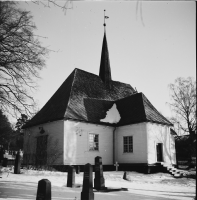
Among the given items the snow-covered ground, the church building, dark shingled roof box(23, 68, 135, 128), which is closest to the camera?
the snow-covered ground

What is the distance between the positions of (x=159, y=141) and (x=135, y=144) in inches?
81.8

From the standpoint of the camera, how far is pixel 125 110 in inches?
770

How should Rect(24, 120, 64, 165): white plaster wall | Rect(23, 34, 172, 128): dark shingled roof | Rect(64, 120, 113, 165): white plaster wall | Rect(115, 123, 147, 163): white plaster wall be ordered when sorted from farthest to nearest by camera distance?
1. Rect(23, 34, 172, 128): dark shingled roof
2. Rect(115, 123, 147, 163): white plaster wall
3. Rect(64, 120, 113, 165): white plaster wall
4. Rect(24, 120, 64, 165): white plaster wall

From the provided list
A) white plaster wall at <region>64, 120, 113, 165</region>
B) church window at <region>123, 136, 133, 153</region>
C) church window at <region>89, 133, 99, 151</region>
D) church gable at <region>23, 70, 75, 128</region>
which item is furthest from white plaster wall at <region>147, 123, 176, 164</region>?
church gable at <region>23, 70, 75, 128</region>

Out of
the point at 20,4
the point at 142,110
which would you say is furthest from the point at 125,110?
the point at 20,4

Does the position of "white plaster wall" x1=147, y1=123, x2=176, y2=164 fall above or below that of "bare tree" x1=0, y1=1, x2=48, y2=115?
below

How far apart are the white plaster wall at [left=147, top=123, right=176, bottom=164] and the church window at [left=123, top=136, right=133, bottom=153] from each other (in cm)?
159

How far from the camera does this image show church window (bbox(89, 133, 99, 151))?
17.6 m

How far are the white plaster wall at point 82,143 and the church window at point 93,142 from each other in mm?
258

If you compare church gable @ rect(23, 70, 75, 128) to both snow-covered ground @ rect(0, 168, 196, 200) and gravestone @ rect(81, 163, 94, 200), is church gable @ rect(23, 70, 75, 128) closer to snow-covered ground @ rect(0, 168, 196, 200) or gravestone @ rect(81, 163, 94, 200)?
snow-covered ground @ rect(0, 168, 196, 200)

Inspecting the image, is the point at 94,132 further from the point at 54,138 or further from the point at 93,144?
the point at 54,138

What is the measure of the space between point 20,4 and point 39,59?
2.03m

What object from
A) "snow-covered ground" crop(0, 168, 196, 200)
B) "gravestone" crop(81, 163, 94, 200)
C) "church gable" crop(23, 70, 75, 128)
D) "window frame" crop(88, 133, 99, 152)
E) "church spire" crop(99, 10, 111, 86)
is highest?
"church spire" crop(99, 10, 111, 86)

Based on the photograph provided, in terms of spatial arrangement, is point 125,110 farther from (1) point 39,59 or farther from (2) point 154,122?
(1) point 39,59
